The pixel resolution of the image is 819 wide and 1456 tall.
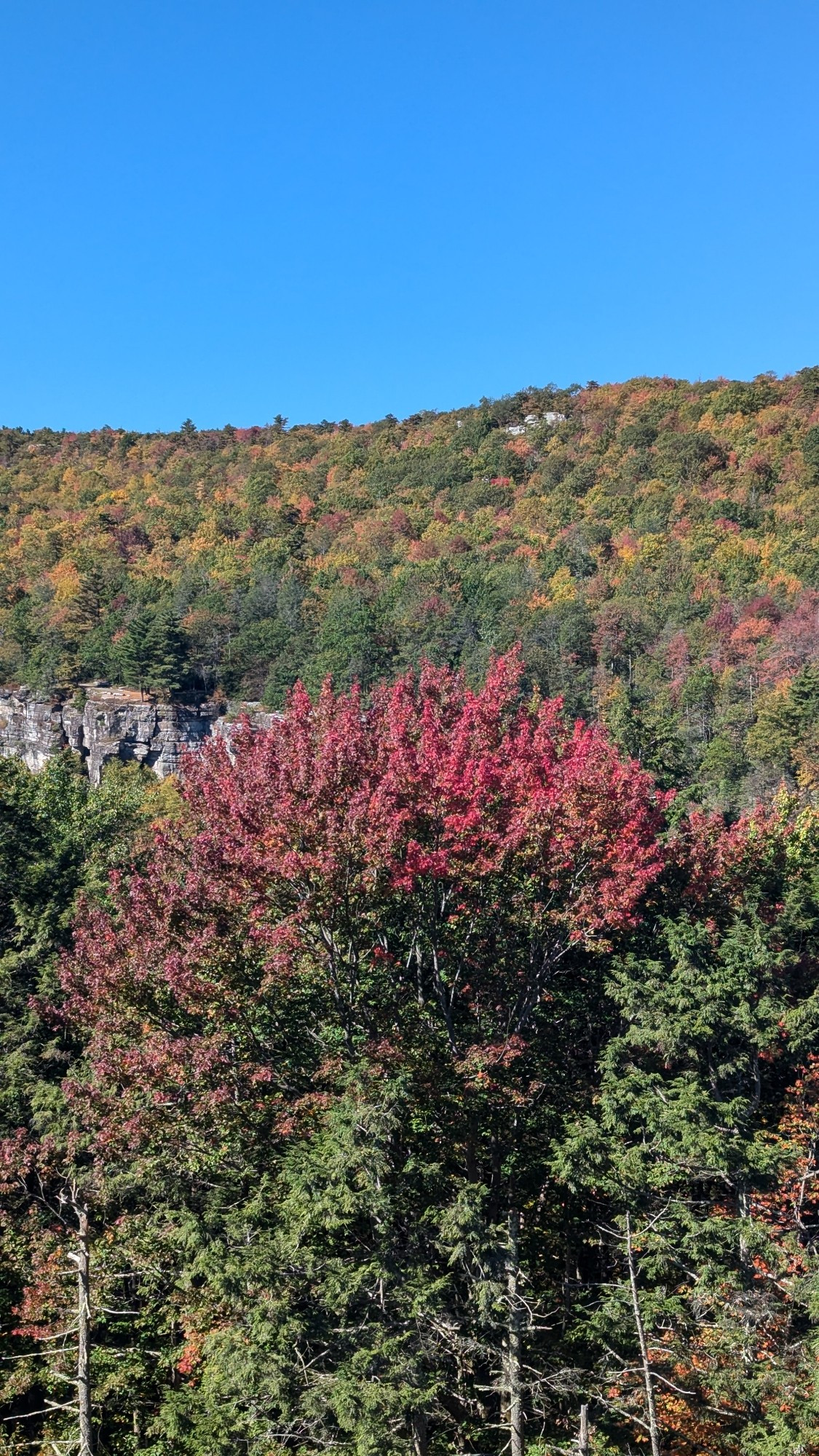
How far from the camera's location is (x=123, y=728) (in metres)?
73.1

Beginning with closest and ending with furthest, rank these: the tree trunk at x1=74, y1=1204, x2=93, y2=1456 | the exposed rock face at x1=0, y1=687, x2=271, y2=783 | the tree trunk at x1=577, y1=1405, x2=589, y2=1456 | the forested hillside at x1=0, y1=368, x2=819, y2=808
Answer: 1. the tree trunk at x1=577, y1=1405, x2=589, y2=1456
2. the tree trunk at x1=74, y1=1204, x2=93, y2=1456
3. the forested hillside at x1=0, y1=368, x2=819, y2=808
4. the exposed rock face at x1=0, y1=687, x2=271, y2=783

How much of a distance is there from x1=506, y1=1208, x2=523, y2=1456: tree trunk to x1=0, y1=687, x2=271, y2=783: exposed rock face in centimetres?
5991

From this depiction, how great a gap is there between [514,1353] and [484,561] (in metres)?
80.3

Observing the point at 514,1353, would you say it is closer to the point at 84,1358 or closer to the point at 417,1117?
the point at 417,1117

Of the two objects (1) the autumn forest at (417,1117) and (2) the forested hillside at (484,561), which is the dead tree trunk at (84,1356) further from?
(2) the forested hillside at (484,561)

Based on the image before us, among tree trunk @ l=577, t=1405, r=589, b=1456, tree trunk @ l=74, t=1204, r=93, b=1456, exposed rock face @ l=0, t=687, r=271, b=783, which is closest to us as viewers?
tree trunk @ l=577, t=1405, r=589, b=1456

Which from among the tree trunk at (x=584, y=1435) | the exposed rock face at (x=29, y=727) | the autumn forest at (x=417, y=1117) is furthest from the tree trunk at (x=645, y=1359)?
the exposed rock face at (x=29, y=727)

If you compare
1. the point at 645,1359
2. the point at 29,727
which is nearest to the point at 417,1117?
the point at 645,1359

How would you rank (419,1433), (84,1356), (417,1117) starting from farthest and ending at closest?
(417,1117) → (419,1433) → (84,1356)

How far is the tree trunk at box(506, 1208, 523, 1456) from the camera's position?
11.4 meters

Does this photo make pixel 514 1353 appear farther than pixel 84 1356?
Yes

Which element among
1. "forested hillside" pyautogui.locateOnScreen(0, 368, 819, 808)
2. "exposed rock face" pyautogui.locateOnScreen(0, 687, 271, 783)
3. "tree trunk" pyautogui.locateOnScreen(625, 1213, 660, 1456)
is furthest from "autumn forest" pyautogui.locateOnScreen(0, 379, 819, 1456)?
"exposed rock face" pyautogui.locateOnScreen(0, 687, 271, 783)

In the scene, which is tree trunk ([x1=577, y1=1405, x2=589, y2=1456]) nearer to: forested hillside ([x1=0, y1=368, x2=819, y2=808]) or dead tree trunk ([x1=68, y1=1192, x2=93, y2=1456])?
dead tree trunk ([x1=68, y1=1192, x2=93, y2=1456])

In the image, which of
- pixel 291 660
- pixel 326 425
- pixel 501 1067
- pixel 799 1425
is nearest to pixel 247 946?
pixel 501 1067
